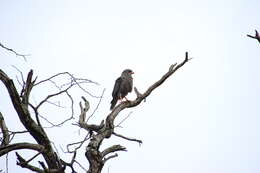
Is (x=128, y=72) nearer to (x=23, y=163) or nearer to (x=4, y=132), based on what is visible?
(x=4, y=132)

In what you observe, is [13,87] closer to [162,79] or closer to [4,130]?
[4,130]

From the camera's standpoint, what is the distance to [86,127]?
408 centimetres

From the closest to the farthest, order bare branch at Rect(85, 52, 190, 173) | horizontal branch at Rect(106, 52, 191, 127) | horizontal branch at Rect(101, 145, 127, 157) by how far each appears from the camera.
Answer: bare branch at Rect(85, 52, 190, 173)
horizontal branch at Rect(101, 145, 127, 157)
horizontal branch at Rect(106, 52, 191, 127)

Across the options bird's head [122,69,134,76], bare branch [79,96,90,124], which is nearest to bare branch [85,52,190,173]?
bare branch [79,96,90,124]

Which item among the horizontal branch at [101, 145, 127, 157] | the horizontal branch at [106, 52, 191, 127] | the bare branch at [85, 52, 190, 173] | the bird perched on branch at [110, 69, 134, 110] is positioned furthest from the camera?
the bird perched on branch at [110, 69, 134, 110]

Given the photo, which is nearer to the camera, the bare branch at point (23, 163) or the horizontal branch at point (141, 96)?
the bare branch at point (23, 163)

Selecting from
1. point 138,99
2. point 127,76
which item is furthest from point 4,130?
point 127,76

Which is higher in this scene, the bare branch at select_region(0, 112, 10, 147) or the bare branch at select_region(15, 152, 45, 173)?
the bare branch at select_region(0, 112, 10, 147)

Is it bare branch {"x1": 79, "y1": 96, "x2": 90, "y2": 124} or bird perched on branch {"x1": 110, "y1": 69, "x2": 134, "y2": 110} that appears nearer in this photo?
bare branch {"x1": 79, "y1": 96, "x2": 90, "y2": 124}

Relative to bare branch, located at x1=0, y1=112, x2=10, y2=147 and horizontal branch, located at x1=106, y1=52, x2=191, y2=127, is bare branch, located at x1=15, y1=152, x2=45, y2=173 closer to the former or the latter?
bare branch, located at x1=0, y1=112, x2=10, y2=147

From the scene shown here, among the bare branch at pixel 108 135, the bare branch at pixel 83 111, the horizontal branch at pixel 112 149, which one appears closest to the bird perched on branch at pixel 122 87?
the bare branch at pixel 83 111

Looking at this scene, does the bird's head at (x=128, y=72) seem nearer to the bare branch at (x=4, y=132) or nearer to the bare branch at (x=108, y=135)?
the bare branch at (x=108, y=135)

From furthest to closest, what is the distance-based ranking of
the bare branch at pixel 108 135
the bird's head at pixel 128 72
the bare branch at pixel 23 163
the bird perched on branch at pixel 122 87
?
the bird's head at pixel 128 72 < the bird perched on branch at pixel 122 87 < the bare branch at pixel 108 135 < the bare branch at pixel 23 163

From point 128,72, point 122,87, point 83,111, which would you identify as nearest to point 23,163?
point 83,111
